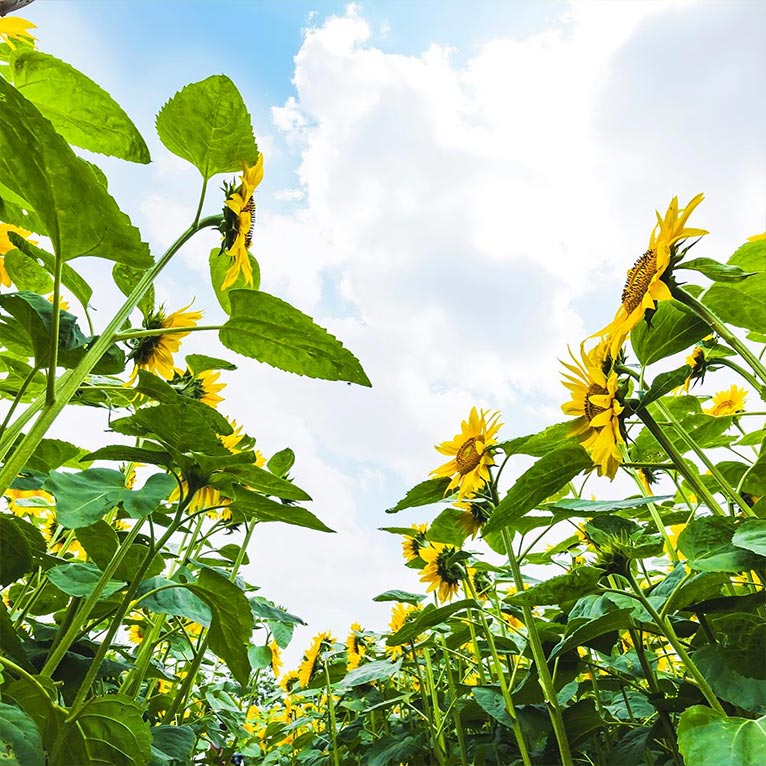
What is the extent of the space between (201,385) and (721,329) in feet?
2.96

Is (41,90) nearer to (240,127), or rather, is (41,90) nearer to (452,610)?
(240,127)

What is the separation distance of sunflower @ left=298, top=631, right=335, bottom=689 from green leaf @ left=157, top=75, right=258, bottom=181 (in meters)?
1.90

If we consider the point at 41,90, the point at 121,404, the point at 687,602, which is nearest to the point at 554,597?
the point at 687,602

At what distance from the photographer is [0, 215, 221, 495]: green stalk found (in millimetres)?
504

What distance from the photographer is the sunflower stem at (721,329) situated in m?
0.69

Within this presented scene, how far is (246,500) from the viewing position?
0.78 metres

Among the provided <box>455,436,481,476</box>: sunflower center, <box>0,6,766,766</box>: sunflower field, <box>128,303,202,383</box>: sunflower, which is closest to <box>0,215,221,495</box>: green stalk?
<box>0,6,766,766</box>: sunflower field

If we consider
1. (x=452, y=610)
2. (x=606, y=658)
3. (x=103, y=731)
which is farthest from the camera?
(x=606, y=658)

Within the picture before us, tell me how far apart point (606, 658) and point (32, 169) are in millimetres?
1232

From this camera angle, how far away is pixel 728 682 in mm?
695

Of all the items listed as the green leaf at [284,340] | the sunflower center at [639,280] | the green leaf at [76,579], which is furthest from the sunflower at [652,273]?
the green leaf at [76,579]

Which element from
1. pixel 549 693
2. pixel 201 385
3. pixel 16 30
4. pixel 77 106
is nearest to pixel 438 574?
pixel 549 693

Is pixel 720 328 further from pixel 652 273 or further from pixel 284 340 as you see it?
pixel 284 340

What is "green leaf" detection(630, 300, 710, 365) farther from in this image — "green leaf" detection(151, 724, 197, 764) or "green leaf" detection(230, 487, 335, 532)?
"green leaf" detection(151, 724, 197, 764)
